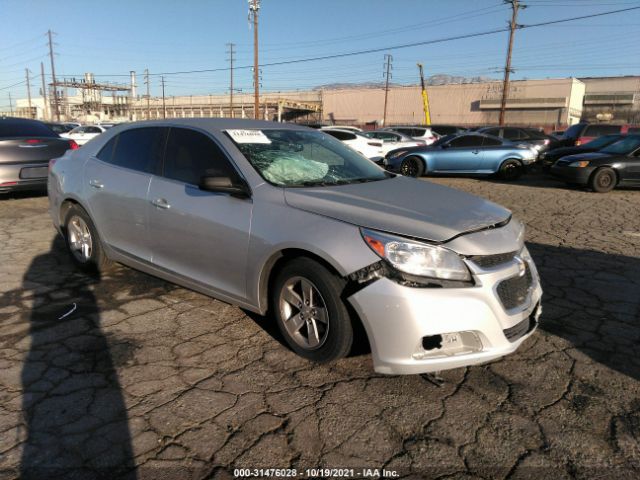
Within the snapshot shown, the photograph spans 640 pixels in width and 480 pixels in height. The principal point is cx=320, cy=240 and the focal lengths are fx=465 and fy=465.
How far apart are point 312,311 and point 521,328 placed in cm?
126

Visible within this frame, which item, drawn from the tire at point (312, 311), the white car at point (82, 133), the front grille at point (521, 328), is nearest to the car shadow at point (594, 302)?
the front grille at point (521, 328)

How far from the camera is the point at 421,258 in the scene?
2553 mm

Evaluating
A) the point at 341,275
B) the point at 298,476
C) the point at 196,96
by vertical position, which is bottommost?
the point at 298,476

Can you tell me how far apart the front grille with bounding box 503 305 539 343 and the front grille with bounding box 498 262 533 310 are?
0.12 m

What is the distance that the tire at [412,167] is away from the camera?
1393cm

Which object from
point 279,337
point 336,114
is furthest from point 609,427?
point 336,114

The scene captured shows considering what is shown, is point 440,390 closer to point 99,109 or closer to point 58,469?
point 58,469

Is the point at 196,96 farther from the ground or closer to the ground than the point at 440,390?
farther from the ground

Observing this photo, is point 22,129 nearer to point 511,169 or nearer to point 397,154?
point 397,154

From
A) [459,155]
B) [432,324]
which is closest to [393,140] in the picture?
[459,155]

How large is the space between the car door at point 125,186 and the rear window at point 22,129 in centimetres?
465

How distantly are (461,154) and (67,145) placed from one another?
1016 cm

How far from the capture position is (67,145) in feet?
26.9

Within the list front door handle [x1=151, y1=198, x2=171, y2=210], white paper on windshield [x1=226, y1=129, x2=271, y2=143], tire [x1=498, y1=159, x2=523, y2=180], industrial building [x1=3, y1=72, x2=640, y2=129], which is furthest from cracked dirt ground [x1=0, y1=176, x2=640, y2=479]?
industrial building [x1=3, y1=72, x2=640, y2=129]
